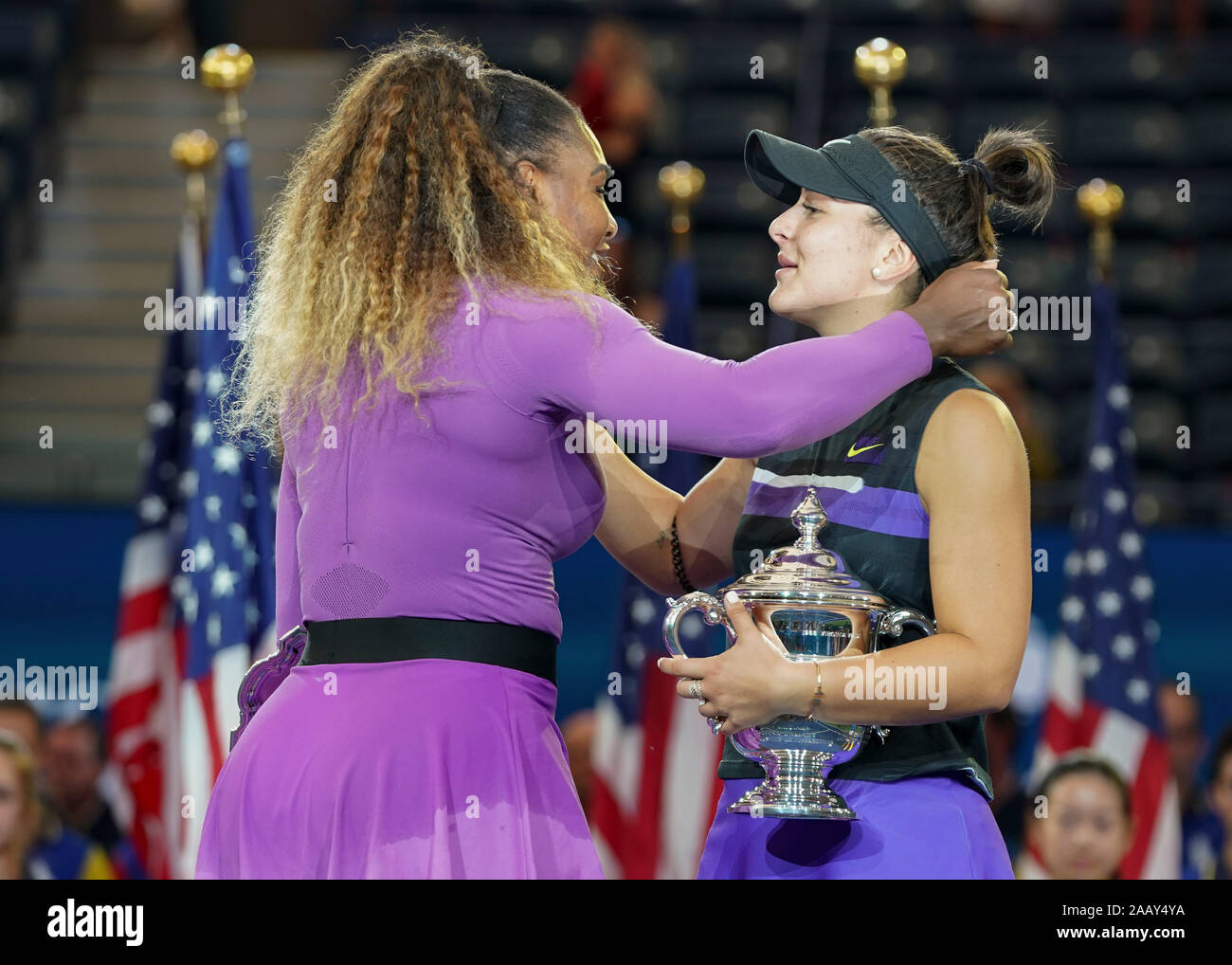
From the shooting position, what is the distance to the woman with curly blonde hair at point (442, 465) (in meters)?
1.67

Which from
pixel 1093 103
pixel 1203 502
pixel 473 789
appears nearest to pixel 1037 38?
pixel 1093 103

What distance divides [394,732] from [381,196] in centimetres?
56

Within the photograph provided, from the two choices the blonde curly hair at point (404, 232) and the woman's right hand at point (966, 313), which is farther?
the woman's right hand at point (966, 313)

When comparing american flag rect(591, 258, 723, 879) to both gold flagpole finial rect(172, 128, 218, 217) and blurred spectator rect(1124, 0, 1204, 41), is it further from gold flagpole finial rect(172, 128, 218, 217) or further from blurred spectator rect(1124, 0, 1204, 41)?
blurred spectator rect(1124, 0, 1204, 41)

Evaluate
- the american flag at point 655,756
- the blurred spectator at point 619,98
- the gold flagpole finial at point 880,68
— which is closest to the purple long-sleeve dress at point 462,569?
the gold flagpole finial at point 880,68

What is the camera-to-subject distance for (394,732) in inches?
65.9

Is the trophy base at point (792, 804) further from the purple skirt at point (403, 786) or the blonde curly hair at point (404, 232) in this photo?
the blonde curly hair at point (404, 232)

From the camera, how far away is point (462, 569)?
1.70 metres

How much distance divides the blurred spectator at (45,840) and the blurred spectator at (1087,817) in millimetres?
2213

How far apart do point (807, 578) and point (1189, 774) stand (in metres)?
3.03

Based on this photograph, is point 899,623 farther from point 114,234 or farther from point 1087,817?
point 114,234

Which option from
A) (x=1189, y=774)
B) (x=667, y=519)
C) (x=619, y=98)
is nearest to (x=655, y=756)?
(x=1189, y=774)

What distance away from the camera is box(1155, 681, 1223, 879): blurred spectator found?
4254mm

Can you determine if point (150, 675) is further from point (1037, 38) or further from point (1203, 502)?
point (1037, 38)
